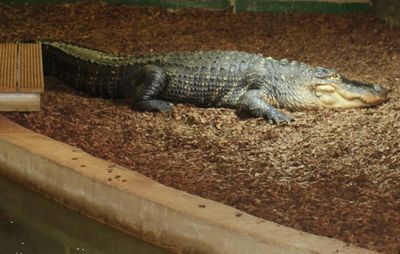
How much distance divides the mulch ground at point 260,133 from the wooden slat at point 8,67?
0.22 m

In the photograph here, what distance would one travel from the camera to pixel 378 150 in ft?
16.1

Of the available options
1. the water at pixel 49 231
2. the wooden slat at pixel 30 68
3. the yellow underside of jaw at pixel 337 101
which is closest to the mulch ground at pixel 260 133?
the yellow underside of jaw at pixel 337 101

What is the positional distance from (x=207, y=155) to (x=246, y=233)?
4.31 feet

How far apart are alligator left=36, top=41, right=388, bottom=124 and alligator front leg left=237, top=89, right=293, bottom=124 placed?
0.4 inches

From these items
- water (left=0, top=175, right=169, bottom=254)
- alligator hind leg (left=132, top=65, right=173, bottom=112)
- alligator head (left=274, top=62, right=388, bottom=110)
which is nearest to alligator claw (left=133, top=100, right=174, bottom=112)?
alligator hind leg (left=132, top=65, right=173, bottom=112)

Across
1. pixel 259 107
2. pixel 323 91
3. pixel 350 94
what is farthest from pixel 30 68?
pixel 350 94

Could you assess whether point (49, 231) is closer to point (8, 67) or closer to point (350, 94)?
point (8, 67)

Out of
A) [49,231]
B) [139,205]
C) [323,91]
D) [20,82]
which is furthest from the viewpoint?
[323,91]

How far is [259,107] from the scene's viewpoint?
19.1 ft

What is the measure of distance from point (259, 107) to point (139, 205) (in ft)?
6.43

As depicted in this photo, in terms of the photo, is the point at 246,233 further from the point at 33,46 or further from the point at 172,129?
the point at 33,46

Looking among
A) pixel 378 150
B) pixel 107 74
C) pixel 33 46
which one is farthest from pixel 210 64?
pixel 378 150

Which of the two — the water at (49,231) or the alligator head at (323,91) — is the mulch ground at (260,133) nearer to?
the alligator head at (323,91)

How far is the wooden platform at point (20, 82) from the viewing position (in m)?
5.32
